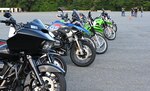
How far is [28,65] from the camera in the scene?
4.84 metres

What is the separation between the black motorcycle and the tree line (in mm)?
54194

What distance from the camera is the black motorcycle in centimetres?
469

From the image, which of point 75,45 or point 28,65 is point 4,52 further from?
point 75,45

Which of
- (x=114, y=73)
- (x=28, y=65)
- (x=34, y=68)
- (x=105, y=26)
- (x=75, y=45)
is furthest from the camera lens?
(x=105, y=26)

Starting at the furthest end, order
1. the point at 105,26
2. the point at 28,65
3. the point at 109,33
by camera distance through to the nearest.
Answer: the point at 109,33
the point at 105,26
the point at 28,65

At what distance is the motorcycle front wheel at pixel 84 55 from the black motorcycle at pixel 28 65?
10.5 feet

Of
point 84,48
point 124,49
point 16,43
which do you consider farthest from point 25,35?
point 124,49

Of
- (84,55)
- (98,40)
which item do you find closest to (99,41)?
(98,40)

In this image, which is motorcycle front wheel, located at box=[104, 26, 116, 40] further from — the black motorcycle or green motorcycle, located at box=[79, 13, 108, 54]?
the black motorcycle

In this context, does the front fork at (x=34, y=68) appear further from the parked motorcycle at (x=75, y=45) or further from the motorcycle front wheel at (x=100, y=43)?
the motorcycle front wheel at (x=100, y=43)

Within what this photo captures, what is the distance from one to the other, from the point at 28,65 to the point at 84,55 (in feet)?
11.3

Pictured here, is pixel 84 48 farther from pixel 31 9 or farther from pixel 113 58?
pixel 31 9

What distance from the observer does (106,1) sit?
6122cm

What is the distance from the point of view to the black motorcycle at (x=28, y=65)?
4688mm
